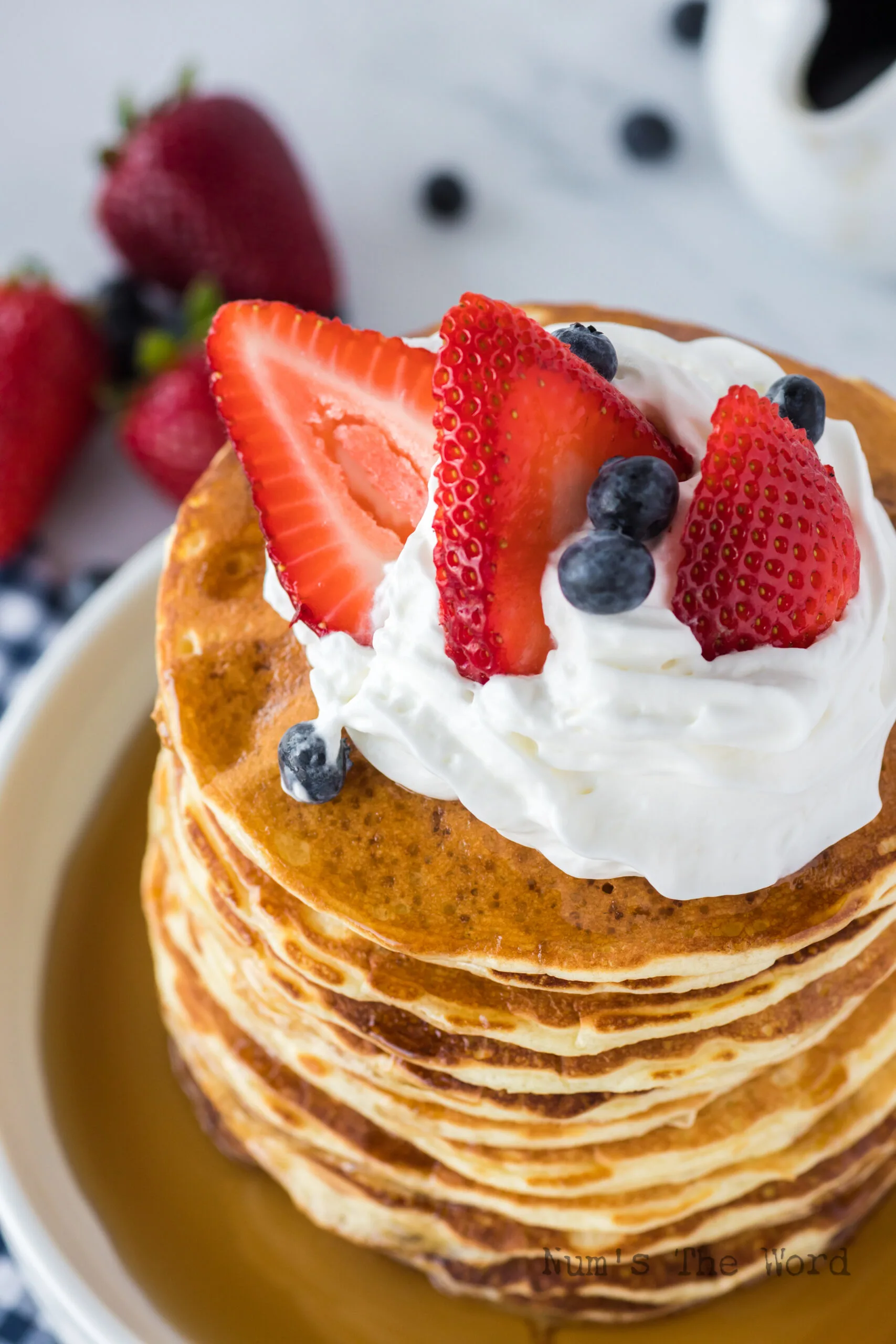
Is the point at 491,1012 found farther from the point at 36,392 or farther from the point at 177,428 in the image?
the point at 36,392

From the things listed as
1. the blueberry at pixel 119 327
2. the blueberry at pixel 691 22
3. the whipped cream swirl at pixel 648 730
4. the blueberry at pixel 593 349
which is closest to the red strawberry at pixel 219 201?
the blueberry at pixel 119 327

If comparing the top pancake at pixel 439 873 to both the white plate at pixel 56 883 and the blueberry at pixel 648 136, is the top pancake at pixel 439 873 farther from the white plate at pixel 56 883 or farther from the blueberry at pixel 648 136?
the blueberry at pixel 648 136

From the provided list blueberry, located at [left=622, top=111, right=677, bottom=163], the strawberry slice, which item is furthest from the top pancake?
blueberry, located at [left=622, top=111, right=677, bottom=163]

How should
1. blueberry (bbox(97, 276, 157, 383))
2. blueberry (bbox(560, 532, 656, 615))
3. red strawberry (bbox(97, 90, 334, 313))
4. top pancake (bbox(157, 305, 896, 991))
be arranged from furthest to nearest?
blueberry (bbox(97, 276, 157, 383)) < red strawberry (bbox(97, 90, 334, 313)) < top pancake (bbox(157, 305, 896, 991)) < blueberry (bbox(560, 532, 656, 615))

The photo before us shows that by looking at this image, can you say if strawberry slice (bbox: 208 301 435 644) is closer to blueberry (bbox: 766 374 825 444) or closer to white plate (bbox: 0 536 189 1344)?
blueberry (bbox: 766 374 825 444)

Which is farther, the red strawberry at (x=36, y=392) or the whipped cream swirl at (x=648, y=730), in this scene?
the red strawberry at (x=36, y=392)

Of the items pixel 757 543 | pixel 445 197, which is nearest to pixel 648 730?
pixel 757 543
